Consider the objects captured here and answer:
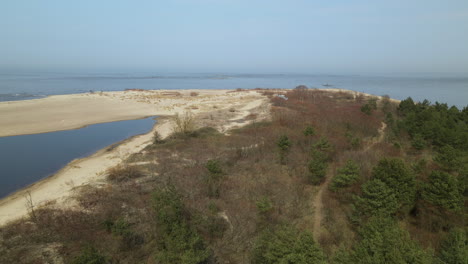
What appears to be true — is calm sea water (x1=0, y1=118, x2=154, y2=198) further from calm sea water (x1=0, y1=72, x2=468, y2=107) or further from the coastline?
calm sea water (x1=0, y1=72, x2=468, y2=107)

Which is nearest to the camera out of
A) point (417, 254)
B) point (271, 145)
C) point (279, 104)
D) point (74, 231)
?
point (417, 254)

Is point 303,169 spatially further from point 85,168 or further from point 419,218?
point 85,168

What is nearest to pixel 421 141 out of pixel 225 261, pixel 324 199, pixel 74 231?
pixel 324 199

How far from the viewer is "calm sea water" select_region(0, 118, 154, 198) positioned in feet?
49.7

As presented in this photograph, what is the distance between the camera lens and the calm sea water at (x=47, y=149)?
15156 millimetres

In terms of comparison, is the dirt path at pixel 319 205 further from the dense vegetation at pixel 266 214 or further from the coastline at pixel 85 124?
the coastline at pixel 85 124

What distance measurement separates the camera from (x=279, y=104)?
128ft

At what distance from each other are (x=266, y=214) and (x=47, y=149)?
2018 centimetres

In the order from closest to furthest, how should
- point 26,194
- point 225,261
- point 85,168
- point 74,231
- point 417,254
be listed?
point 417,254, point 225,261, point 74,231, point 26,194, point 85,168

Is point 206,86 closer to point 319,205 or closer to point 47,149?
point 47,149

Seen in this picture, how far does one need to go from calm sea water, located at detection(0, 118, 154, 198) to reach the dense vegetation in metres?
5.82

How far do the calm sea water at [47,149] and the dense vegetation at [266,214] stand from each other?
5.82 metres

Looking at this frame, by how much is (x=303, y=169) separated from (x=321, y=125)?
10.3 m

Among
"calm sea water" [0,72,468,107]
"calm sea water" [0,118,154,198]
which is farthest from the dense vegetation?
"calm sea water" [0,72,468,107]
